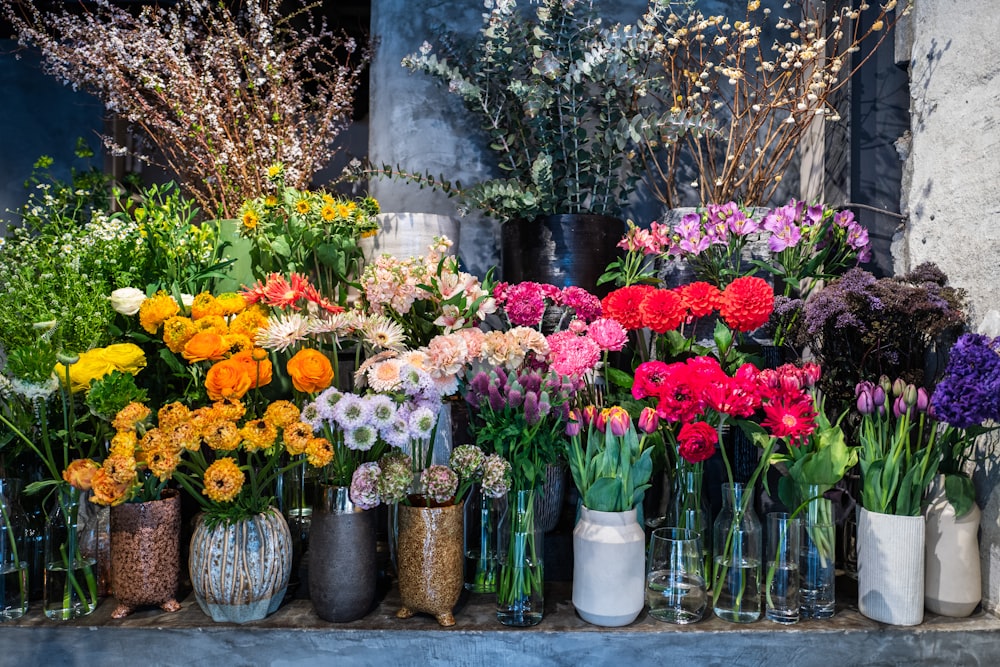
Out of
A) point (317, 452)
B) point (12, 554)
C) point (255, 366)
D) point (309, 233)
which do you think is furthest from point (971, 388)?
point (12, 554)

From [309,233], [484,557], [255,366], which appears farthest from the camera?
[309,233]

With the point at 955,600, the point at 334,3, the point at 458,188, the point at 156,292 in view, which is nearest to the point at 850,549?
the point at 955,600

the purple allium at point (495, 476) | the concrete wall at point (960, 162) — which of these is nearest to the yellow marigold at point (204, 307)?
the purple allium at point (495, 476)

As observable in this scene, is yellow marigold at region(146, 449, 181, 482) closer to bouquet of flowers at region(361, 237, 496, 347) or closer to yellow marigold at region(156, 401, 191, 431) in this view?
yellow marigold at region(156, 401, 191, 431)

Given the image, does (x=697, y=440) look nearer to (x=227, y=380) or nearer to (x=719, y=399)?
(x=719, y=399)

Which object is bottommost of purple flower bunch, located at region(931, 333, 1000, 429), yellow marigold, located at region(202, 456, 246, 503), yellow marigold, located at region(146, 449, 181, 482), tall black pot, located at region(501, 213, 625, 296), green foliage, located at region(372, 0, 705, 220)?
yellow marigold, located at region(202, 456, 246, 503)

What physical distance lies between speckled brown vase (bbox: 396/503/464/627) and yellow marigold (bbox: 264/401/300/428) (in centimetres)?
21

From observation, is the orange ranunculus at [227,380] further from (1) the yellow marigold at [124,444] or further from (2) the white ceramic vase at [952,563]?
(2) the white ceramic vase at [952,563]

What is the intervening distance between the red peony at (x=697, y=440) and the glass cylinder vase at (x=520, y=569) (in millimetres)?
233

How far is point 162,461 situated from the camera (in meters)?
0.96

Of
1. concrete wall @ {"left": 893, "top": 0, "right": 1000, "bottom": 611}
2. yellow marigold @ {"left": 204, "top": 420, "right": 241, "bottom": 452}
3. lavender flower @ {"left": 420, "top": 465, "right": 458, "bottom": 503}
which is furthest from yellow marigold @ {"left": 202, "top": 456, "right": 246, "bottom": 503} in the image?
concrete wall @ {"left": 893, "top": 0, "right": 1000, "bottom": 611}

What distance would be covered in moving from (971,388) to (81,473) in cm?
123

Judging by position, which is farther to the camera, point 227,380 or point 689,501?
point 689,501

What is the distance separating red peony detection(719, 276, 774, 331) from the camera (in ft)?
3.71
